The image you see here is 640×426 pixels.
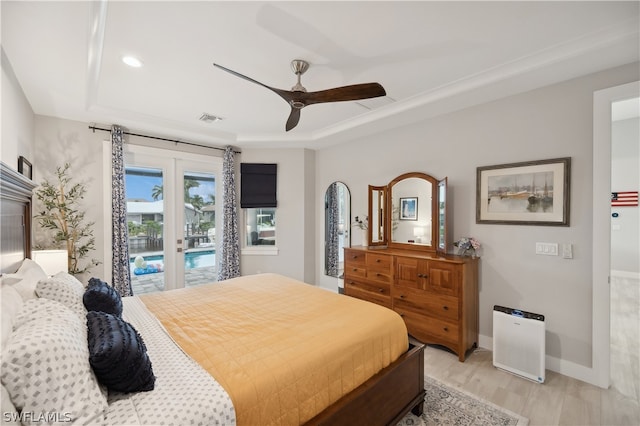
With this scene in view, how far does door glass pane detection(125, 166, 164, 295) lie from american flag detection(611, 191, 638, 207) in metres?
7.85

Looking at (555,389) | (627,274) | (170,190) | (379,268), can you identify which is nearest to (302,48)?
(379,268)

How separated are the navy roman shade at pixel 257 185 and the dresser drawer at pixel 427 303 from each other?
107 inches

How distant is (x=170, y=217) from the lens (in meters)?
4.20

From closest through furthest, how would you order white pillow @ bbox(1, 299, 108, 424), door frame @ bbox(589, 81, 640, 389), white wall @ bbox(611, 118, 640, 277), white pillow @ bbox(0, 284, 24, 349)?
1. white pillow @ bbox(1, 299, 108, 424)
2. white pillow @ bbox(0, 284, 24, 349)
3. door frame @ bbox(589, 81, 640, 389)
4. white wall @ bbox(611, 118, 640, 277)

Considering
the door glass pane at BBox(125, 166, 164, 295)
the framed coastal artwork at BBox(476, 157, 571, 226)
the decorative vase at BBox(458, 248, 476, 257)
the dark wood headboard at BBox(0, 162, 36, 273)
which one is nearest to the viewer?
the dark wood headboard at BBox(0, 162, 36, 273)

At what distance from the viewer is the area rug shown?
1946mm

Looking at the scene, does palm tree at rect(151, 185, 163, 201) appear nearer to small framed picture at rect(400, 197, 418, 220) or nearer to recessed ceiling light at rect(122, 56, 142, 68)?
recessed ceiling light at rect(122, 56, 142, 68)

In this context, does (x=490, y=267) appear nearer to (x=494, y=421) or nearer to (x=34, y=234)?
(x=494, y=421)

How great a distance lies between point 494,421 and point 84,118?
511cm

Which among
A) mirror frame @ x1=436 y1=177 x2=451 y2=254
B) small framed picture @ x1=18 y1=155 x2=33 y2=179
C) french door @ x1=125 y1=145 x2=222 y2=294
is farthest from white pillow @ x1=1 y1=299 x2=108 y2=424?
french door @ x1=125 y1=145 x2=222 y2=294

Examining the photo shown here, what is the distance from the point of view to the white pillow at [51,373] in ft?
2.85

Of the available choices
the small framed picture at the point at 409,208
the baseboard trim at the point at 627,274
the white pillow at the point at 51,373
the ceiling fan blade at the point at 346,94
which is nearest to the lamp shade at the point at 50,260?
the white pillow at the point at 51,373

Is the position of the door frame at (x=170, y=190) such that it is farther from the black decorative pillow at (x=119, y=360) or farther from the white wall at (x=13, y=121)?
the black decorative pillow at (x=119, y=360)

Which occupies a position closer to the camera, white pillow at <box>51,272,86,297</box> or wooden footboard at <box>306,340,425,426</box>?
wooden footboard at <box>306,340,425,426</box>
